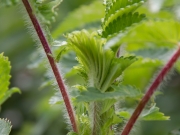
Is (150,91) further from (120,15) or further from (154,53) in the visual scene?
(154,53)

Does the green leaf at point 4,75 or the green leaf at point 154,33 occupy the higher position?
the green leaf at point 154,33

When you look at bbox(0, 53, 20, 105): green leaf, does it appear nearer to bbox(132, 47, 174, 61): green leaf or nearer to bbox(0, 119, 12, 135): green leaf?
bbox(0, 119, 12, 135): green leaf

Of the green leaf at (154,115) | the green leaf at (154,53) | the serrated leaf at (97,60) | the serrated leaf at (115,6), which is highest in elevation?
the serrated leaf at (115,6)

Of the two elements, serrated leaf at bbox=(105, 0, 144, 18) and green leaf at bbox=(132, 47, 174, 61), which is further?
green leaf at bbox=(132, 47, 174, 61)

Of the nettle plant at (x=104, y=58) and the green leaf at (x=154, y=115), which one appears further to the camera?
the green leaf at (x=154, y=115)

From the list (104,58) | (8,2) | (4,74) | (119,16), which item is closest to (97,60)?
(104,58)

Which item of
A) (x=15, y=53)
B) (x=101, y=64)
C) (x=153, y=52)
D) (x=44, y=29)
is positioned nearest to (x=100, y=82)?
(x=101, y=64)

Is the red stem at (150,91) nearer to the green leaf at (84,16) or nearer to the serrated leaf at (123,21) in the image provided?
the serrated leaf at (123,21)

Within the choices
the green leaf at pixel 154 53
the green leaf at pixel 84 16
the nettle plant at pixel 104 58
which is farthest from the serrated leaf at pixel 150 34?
the green leaf at pixel 84 16

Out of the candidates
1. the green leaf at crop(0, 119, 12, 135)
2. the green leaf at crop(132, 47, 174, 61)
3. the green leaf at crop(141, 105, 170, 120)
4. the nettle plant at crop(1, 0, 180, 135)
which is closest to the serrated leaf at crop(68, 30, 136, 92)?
the nettle plant at crop(1, 0, 180, 135)
